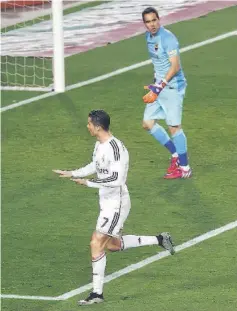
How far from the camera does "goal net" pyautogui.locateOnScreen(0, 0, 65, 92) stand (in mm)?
26016

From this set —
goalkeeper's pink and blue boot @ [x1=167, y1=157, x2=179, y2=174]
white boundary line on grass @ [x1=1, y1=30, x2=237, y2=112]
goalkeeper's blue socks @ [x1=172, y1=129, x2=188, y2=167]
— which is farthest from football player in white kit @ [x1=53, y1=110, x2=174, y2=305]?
white boundary line on grass @ [x1=1, y1=30, x2=237, y2=112]

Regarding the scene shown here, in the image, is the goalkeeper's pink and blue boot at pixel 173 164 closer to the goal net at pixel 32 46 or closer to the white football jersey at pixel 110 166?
the white football jersey at pixel 110 166

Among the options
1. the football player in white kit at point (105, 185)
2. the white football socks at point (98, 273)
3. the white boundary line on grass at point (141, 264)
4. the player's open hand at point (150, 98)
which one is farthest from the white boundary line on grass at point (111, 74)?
the white football socks at point (98, 273)

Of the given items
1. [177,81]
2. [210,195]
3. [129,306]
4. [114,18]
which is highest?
[114,18]

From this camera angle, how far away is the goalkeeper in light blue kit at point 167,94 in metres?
20.0

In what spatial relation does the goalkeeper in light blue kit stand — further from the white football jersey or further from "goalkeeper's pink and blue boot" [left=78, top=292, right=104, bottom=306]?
"goalkeeper's pink and blue boot" [left=78, top=292, right=104, bottom=306]

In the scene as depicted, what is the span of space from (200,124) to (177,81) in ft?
10.8

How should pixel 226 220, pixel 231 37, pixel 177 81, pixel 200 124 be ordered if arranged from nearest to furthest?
pixel 226 220 < pixel 177 81 < pixel 200 124 < pixel 231 37

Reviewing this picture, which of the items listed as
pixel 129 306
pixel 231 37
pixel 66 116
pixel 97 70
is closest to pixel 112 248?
pixel 129 306

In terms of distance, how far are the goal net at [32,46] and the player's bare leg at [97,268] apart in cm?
1050

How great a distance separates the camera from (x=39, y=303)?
1559cm

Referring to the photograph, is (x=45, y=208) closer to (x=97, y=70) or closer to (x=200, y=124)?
(x=200, y=124)

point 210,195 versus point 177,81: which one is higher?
point 177,81

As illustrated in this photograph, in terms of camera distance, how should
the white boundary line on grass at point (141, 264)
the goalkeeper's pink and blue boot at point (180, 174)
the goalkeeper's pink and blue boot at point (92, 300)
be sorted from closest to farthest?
the goalkeeper's pink and blue boot at point (92, 300)
the white boundary line on grass at point (141, 264)
the goalkeeper's pink and blue boot at point (180, 174)
